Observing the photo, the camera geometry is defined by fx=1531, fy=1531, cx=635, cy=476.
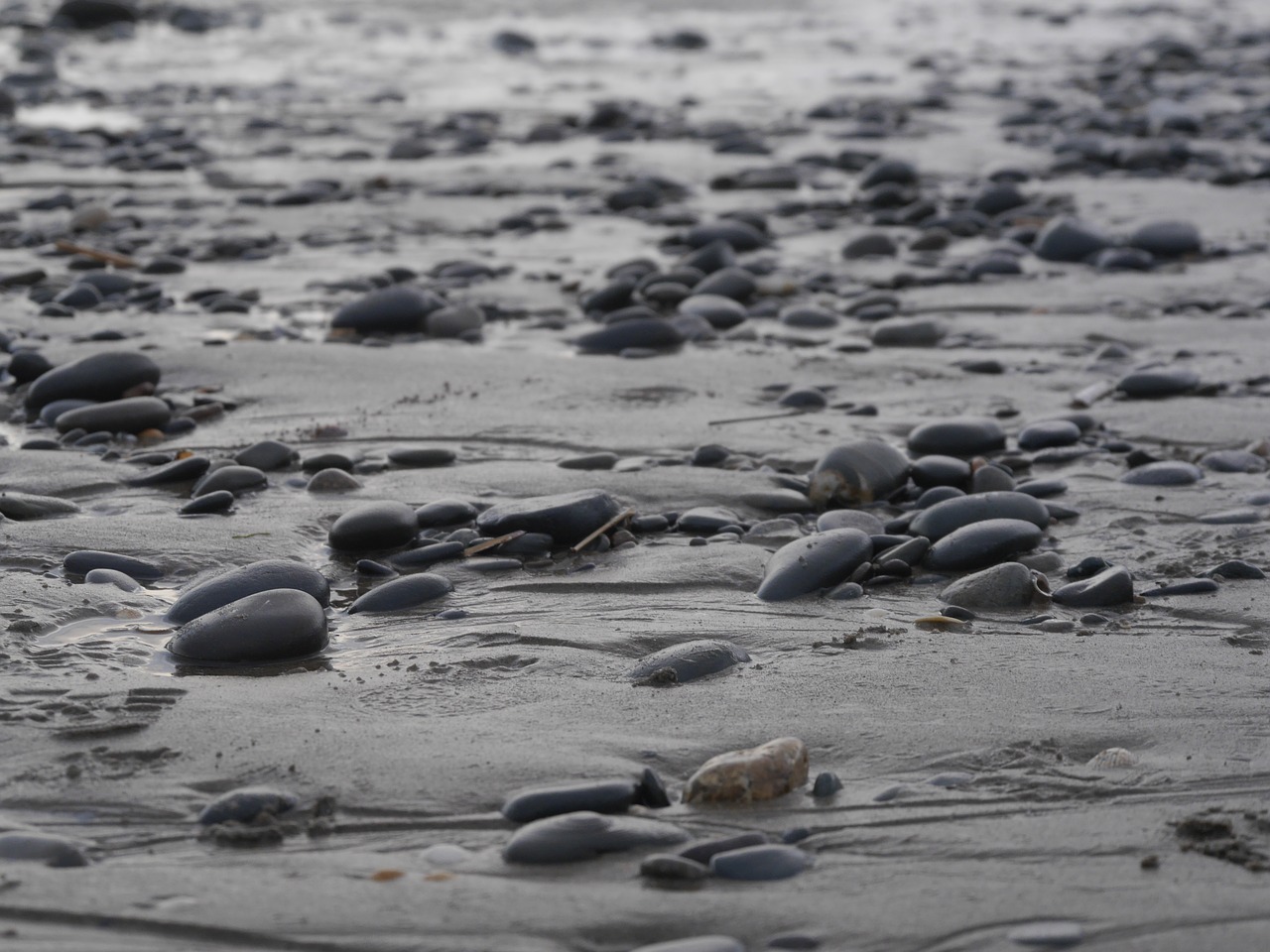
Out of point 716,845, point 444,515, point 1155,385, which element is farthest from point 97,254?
point 716,845

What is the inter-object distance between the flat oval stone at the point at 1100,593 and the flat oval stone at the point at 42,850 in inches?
70.3

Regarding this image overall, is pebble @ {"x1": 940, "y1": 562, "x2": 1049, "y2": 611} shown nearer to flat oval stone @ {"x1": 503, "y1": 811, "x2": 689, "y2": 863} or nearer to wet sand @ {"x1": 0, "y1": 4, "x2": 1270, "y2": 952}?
wet sand @ {"x1": 0, "y1": 4, "x2": 1270, "y2": 952}

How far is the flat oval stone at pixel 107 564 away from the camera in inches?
115

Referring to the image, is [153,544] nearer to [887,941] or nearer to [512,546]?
[512,546]

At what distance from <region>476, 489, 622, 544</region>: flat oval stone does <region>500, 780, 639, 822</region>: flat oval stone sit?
3.93 ft

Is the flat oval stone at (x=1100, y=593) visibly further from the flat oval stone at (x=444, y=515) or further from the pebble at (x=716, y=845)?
the flat oval stone at (x=444, y=515)

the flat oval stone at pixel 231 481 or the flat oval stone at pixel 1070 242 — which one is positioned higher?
the flat oval stone at pixel 1070 242

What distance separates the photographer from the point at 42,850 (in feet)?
6.08

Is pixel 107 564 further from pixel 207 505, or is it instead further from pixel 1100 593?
pixel 1100 593

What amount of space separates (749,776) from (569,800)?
0.25 metres

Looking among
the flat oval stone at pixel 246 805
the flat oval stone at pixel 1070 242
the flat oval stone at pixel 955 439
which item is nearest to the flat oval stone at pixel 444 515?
the flat oval stone at pixel 955 439

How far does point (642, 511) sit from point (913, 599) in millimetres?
730

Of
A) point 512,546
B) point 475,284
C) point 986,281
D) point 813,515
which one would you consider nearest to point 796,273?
point 986,281

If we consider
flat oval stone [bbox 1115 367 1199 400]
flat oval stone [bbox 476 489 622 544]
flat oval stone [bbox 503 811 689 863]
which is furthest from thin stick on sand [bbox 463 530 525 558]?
flat oval stone [bbox 1115 367 1199 400]
